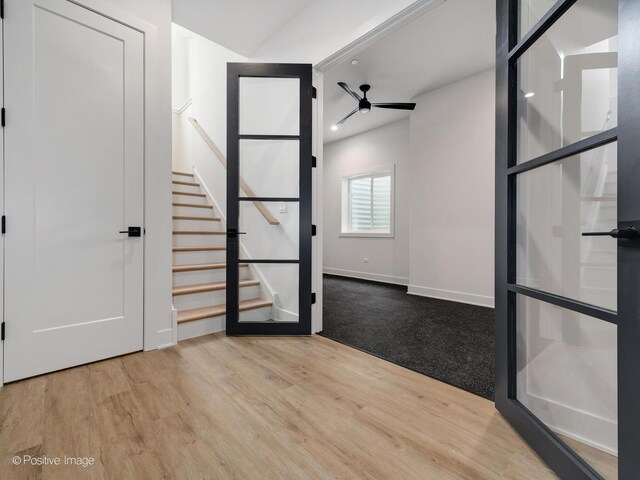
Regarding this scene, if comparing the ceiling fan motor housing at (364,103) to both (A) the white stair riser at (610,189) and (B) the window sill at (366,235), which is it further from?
(A) the white stair riser at (610,189)

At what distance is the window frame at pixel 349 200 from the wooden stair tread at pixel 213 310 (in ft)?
10.2

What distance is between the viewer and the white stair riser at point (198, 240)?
3.06 m

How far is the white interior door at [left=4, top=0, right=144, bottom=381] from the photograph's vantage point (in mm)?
1693

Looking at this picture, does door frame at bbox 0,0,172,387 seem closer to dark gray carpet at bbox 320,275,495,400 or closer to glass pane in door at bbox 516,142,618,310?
dark gray carpet at bbox 320,275,495,400

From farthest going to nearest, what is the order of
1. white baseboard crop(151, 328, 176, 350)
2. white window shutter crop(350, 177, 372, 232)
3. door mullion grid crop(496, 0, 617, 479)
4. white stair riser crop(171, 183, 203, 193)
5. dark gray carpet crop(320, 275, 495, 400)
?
white window shutter crop(350, 177, 372, 232)
white stair riser crop(171, 183, 203, 193)
white baseboard crop(151, 328, 176, 350)
dark gray carpet crop(320, 275, 495, 400)
door mullion grid crop(496, 0, 617, 479)

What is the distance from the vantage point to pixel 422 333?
2.57m

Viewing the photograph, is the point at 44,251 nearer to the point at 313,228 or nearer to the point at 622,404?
the point at 313,228

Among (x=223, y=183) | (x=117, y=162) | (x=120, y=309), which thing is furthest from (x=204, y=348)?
(x=223, y=183)

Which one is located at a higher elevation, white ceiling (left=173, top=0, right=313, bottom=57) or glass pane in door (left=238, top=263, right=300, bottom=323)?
white ceiling (left=173, top=0, right=313, bottom=57)

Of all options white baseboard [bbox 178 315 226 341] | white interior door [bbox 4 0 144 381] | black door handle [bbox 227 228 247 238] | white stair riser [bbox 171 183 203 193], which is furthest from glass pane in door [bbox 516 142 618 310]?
white stair riser [bbox 171 183 203 193]

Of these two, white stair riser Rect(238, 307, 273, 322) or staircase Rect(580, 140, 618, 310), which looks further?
white stair riser Rect(238, 307, 273, 322)

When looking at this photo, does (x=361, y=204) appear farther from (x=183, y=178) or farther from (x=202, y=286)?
(x=202, y=286)

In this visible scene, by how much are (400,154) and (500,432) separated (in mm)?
4478

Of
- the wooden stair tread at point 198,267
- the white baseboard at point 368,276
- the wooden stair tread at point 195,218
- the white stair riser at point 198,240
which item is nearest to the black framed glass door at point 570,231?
the wooden stair tread at point 198,267
